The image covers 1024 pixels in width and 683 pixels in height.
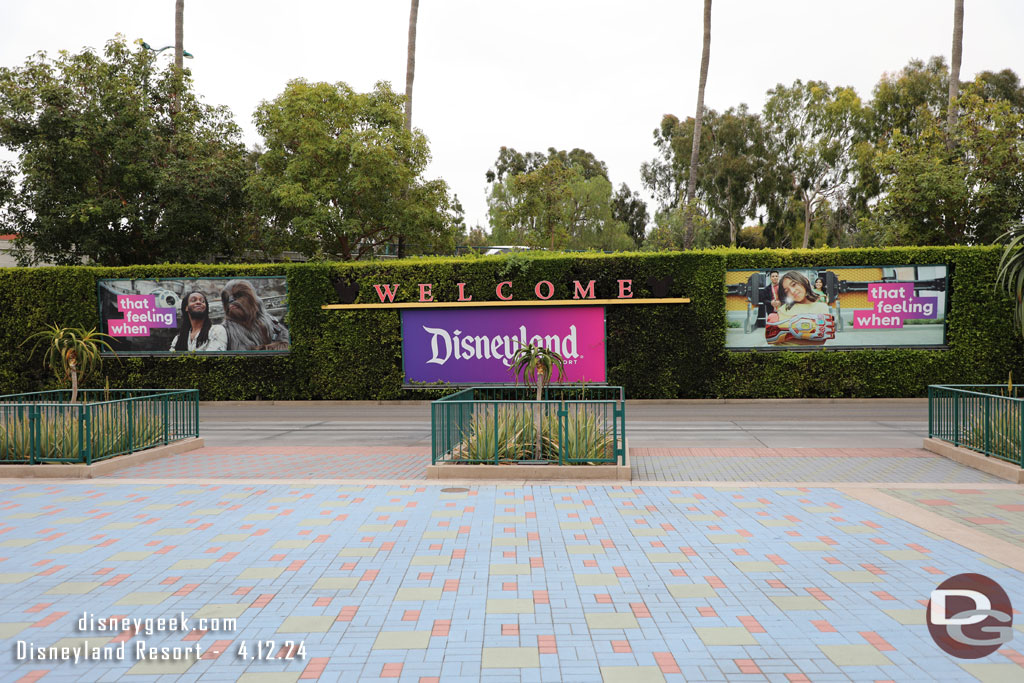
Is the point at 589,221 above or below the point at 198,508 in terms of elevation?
above

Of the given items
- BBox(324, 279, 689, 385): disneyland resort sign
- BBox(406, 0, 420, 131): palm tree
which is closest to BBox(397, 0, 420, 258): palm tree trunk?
BBox(406, 0, 420, 131): palm tree

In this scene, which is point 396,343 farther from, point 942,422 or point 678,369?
point 942,422

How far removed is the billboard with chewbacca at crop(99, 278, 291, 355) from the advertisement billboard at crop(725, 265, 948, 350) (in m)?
14.9

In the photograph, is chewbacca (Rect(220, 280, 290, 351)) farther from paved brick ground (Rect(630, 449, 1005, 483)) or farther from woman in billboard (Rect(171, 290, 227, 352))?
paved brick ground (Rect(630, 449, 1005, 483))

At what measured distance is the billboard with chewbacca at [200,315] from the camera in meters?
23.1

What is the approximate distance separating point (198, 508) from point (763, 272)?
56.3 ft

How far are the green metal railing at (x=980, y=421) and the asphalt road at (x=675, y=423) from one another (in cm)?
93

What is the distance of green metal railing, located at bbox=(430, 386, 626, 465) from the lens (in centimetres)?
1070

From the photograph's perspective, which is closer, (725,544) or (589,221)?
(725,544)

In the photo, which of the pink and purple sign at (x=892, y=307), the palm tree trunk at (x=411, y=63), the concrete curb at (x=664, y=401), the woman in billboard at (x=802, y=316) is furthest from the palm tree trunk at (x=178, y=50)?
the pink and purple sign at (x=892, y=307)

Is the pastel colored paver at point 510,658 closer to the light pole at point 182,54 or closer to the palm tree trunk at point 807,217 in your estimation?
the light pole at point 182,54

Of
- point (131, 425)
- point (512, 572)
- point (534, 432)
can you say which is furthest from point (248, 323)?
point (512, 572)

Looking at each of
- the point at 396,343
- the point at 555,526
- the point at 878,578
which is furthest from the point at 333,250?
the point at 878,578

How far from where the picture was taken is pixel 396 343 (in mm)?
22594
